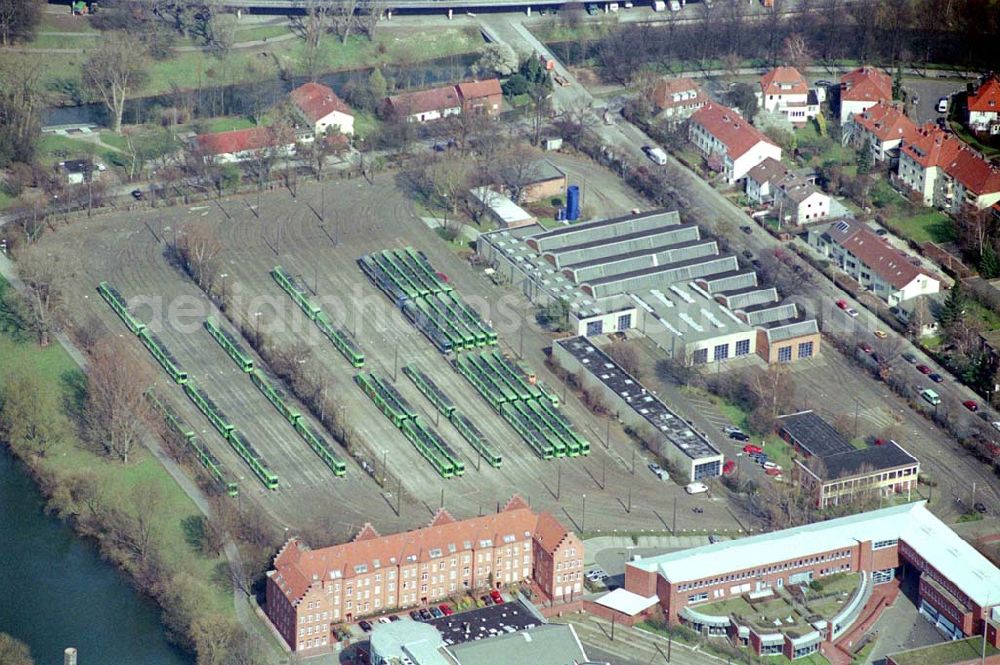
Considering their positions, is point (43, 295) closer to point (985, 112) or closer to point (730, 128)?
point (730, 128)

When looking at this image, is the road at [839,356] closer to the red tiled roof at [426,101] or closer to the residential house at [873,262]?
the residential house at [873,262]

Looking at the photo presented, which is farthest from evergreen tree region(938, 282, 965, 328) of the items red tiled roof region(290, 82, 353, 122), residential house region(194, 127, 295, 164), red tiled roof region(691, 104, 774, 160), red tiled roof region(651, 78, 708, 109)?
red tiled roof region(290, 82, 353, 122)

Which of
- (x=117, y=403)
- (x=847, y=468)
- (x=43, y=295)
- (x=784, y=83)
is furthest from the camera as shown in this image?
(x=784, y=83)

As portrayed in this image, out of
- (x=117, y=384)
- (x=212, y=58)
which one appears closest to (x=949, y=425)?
(x=117, y=384)

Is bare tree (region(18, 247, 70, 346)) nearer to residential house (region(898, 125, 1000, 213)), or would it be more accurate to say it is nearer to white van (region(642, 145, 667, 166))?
white van (region(642, 145, 667, 166))

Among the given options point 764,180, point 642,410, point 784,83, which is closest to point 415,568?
point 642,410

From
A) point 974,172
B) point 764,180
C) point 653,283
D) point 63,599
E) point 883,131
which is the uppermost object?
point 883,131

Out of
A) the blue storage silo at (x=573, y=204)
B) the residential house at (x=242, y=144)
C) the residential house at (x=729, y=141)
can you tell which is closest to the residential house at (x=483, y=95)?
the residential house at (x=242, y=144)
